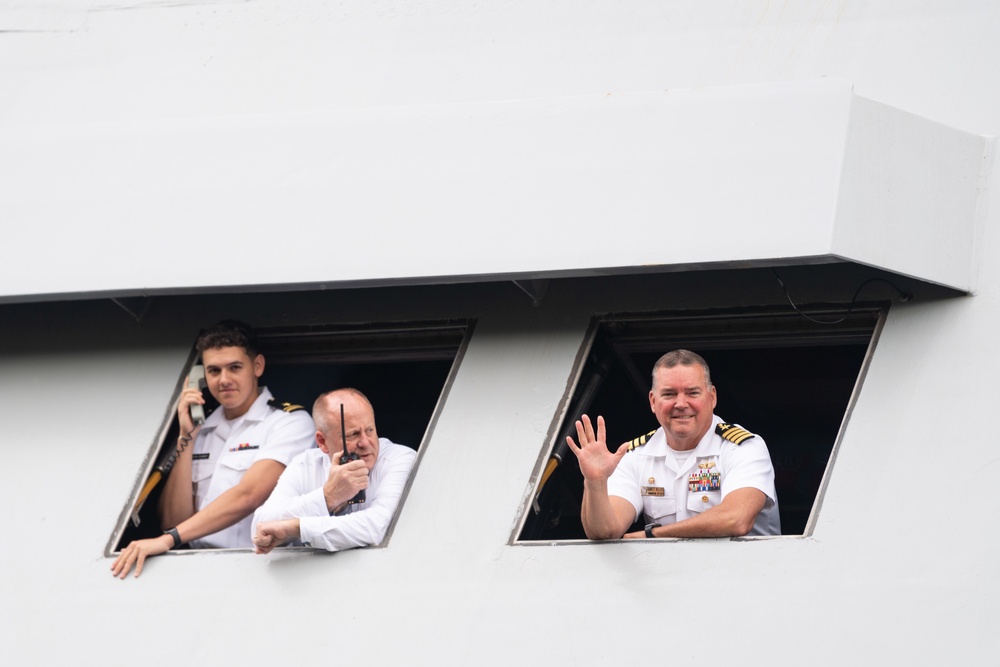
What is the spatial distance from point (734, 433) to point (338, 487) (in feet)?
4.27

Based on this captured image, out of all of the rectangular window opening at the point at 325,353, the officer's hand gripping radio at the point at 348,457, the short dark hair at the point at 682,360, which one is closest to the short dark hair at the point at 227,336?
the rectangular window opening at the point at 325,353

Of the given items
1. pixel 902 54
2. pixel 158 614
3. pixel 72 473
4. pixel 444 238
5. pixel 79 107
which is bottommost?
pixel 158 614

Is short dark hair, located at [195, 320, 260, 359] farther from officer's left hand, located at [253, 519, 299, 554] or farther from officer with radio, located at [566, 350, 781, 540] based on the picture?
officer with radio, located at [566, 350, 781, 540]

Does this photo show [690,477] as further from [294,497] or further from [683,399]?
[294,497]

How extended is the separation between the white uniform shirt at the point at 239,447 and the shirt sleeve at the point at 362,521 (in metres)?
0.48

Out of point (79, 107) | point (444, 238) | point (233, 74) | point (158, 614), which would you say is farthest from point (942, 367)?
point (79, 107)

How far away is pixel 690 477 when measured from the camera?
4684 mm

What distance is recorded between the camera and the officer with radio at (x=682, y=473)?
14.5 ft

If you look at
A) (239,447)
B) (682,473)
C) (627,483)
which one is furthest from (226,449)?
(682,473)

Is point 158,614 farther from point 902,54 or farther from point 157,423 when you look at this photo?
point 902,54

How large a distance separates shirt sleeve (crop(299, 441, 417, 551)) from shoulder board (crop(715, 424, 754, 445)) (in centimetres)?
107

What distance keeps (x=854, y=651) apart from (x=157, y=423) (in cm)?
264

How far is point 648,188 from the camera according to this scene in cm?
468

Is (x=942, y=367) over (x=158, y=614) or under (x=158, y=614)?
over
